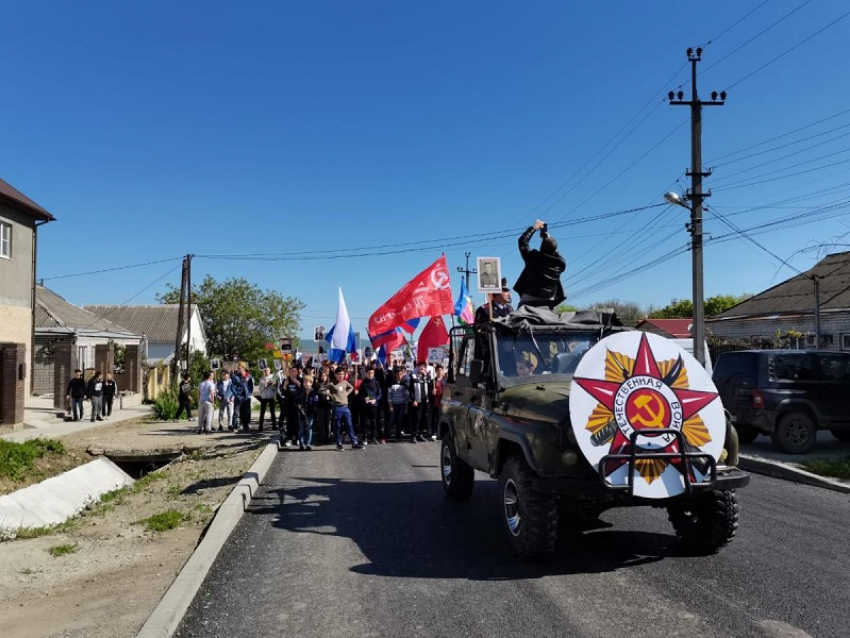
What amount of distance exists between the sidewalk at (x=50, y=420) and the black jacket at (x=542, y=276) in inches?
491

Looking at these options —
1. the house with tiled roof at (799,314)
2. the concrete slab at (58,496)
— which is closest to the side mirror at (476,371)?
the concrete slab at (58,496)

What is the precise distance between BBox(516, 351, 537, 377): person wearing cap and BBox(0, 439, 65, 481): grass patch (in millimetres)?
9244

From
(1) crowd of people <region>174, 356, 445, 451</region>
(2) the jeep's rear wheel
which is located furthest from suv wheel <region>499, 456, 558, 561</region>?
(1) crowd of people <region>174, 356, 445, 451</region>

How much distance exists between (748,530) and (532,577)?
Result: 2710mm

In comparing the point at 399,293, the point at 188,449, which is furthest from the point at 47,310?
the point at 399,293

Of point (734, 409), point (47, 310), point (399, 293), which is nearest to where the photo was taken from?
point (734, 409)

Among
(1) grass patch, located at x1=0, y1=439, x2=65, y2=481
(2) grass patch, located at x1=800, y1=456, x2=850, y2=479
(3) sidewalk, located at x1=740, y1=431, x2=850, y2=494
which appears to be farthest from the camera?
(1) grass patch, located at x1=0, y1=439, x2=65, y2=481

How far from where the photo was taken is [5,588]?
5.88m

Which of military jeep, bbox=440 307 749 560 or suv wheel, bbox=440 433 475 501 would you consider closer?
military jeep, bbox=440 307 749 560

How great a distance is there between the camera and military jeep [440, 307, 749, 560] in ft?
18.2

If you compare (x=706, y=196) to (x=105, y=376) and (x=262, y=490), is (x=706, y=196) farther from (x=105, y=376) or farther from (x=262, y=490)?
(x=105, y=376)

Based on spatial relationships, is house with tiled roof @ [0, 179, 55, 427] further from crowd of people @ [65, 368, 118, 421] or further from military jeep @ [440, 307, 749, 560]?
military jeep @ [440, 307, 749, 560]

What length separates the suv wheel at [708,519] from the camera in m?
5.90

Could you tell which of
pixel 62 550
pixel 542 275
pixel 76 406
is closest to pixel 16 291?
pixel 76 406
